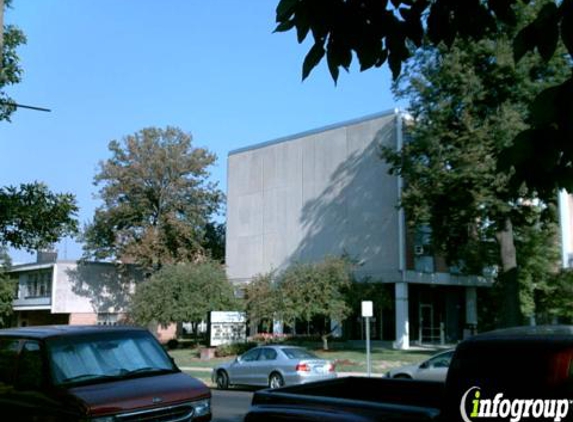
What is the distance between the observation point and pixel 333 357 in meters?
33.8

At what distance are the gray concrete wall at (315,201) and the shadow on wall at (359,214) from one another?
0.07 metres

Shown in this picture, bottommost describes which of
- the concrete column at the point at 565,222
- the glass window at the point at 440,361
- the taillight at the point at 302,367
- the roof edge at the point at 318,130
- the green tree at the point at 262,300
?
the taillight at the point at 302,367

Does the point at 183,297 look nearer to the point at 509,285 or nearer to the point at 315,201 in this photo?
the point at 315,201

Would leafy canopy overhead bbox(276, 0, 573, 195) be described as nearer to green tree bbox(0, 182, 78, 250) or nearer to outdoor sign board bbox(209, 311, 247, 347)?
green tree bbox(0, 182, 78, 250)

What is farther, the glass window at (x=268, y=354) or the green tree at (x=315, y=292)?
the green tree at (x=315, y=292)

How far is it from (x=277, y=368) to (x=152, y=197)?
4352 centimetres

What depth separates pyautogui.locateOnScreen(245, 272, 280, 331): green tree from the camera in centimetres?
3881

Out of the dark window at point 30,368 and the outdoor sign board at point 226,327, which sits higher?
the dark window at point 30,368

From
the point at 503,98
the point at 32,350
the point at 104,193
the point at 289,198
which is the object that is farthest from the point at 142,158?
the point at 32,350

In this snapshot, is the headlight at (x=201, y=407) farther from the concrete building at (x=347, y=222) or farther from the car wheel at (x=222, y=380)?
the concrete building at (x=347, y=222)

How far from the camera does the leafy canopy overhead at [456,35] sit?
324 centimetres

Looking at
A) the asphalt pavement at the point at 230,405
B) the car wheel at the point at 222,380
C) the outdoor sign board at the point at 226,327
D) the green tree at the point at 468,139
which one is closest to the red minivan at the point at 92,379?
the asphalt pavement at the point at 230,405

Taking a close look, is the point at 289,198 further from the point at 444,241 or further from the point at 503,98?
the point at 503,98

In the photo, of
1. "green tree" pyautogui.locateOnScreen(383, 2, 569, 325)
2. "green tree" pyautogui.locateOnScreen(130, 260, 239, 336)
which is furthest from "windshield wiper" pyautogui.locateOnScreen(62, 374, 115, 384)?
"green tree" pyautogui.locateOnScreen(130, 260, 239, 336)
